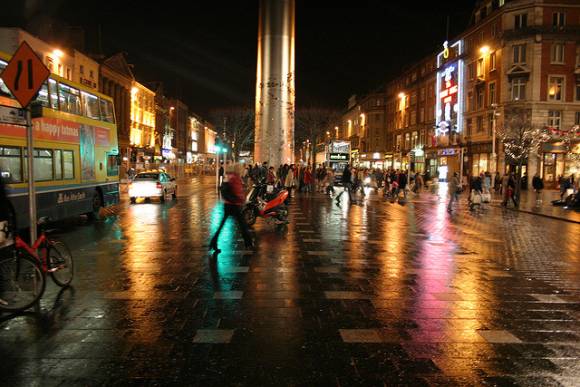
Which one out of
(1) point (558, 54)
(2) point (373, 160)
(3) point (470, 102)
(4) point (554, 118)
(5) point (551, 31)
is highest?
(5) point (551, 31)

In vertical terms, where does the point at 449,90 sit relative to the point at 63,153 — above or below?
above

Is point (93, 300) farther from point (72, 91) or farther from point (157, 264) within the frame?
point (72, 91)

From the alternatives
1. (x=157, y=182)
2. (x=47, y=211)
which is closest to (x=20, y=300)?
(x=47, y=211)

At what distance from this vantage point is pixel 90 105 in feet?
53.1

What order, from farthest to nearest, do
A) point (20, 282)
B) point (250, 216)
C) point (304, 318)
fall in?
point (250, 216) → point (20, 282) → point (304, 318)

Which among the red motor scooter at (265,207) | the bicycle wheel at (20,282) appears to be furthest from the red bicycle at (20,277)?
the red motor scooter at (265,207)

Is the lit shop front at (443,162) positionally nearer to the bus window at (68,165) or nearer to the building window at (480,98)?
the building window at (480,98)

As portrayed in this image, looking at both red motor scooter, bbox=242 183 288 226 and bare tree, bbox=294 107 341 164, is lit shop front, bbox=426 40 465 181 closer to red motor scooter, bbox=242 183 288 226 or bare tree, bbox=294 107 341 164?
bare tree, bbox=294 107 341 164

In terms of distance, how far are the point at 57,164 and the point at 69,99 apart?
6.41 feet

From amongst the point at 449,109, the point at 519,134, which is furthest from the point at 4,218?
the point at 449,109

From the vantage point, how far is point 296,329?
5.48 m

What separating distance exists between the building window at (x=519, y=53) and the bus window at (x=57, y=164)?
41439 millimetres

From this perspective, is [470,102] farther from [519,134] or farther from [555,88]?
[519,134]

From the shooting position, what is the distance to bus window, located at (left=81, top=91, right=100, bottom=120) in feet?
51.6
